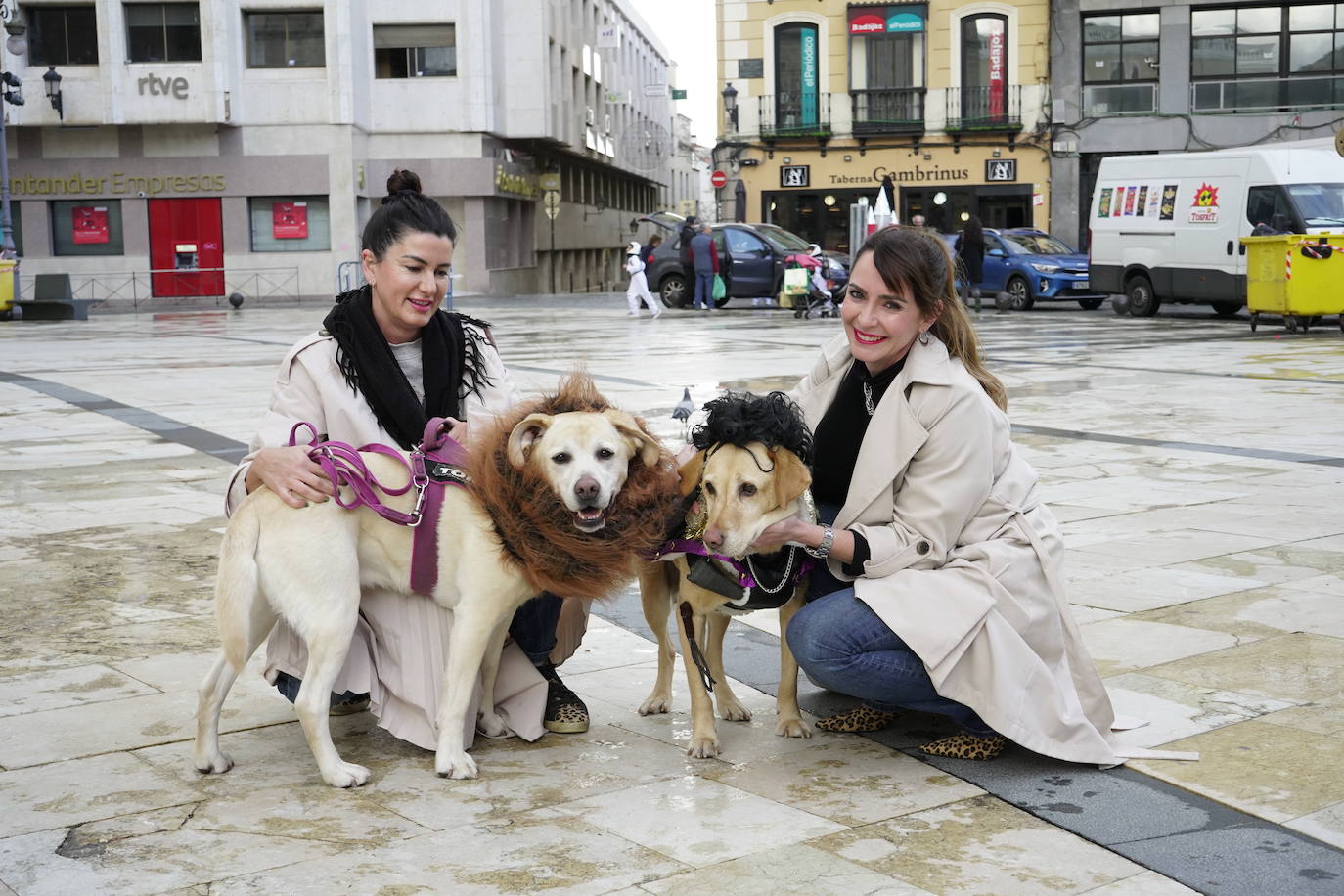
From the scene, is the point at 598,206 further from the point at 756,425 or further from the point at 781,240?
the point at 756,425

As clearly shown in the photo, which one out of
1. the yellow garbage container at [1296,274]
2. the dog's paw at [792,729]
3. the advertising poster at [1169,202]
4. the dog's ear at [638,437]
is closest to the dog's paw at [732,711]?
the dog's paw at [792,729]

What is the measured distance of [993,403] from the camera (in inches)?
162

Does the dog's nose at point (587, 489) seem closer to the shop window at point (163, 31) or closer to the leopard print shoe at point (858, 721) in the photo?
the leopard print shoe at point (858, 721)

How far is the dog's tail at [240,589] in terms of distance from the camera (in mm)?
3676

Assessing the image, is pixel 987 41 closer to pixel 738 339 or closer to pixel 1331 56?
pixel 1331 56

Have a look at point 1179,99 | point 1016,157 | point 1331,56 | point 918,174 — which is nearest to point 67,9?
point 918,174

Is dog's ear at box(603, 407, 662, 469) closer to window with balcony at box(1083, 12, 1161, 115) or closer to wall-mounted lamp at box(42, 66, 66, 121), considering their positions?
window with balcony at box(1083, 12, 1161, 115)

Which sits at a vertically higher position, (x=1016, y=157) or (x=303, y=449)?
(x=1016, y=157)

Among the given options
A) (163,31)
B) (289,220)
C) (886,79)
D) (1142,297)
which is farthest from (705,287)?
(163,31)

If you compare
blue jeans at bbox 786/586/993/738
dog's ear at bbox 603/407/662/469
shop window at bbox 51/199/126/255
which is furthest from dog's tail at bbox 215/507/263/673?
shop window at bbox 51/199/126/255

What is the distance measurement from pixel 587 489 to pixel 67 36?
38547 mm

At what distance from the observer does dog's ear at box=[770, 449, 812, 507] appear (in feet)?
12.3

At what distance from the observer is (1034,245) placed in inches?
1074

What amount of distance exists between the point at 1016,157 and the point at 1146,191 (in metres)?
14.3
